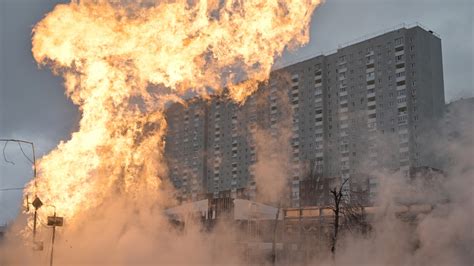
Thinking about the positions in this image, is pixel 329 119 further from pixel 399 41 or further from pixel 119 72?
pixel 119 72

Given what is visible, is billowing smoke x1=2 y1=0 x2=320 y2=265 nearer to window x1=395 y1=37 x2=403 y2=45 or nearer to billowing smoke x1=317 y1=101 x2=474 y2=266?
billowing smoke x1=317 y1=101 x2=474 y2=266

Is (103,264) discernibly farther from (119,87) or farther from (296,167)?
(296,167)

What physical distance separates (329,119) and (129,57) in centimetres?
5058

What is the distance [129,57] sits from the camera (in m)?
32.7

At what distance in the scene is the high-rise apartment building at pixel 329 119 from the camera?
2709 inches

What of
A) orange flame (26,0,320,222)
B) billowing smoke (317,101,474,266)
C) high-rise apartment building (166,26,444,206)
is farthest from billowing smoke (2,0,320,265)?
high-rise apartment building (166,26,444,206)

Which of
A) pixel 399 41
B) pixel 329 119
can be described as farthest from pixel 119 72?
pixel 329 119

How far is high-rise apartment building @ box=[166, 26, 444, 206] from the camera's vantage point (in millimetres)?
68812

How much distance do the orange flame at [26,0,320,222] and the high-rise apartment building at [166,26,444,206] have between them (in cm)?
3786

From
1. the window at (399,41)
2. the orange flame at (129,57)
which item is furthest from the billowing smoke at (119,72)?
the window at (399,41)

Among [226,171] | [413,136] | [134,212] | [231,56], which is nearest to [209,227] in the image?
[134,212]

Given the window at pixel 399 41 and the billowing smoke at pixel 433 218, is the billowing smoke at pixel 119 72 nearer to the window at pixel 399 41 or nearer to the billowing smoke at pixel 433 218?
the billowing smoke at pixel 433 218

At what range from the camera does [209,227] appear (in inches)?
2088

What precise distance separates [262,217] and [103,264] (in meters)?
28.3
